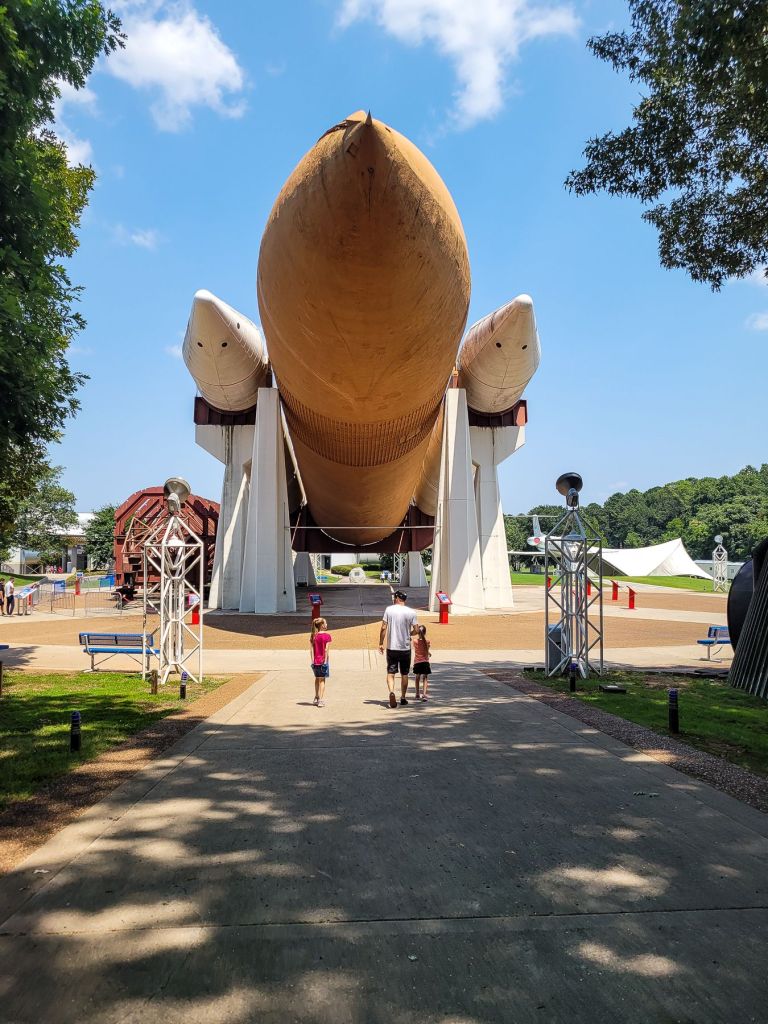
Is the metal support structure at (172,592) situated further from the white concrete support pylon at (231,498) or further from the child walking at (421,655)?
the white concrete support pylon at (231,498)

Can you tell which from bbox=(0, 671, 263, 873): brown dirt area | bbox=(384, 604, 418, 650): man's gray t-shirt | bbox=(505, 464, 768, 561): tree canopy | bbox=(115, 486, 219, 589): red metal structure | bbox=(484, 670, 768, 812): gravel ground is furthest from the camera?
bbox=(505, 464, 768, 561): tree canopy

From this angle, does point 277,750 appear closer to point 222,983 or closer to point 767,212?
point 222,983

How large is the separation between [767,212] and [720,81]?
7.40ft

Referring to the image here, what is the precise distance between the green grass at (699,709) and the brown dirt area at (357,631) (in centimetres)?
441

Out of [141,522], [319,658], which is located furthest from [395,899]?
[141,522]

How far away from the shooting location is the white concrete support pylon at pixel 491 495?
23.6m

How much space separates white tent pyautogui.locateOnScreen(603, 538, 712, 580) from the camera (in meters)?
58.7

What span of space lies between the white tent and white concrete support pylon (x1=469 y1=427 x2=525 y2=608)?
3760 cm

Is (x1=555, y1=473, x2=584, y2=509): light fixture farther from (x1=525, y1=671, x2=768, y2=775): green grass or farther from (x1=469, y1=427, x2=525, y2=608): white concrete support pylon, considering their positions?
(x1=469, y1=427, x2=525, y2=608): white concrete support pylon

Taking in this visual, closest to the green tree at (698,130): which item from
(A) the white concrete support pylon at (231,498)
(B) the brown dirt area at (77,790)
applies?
(B) the brown dirt area at (77,790)

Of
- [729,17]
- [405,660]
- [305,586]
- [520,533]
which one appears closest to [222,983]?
[405,660]

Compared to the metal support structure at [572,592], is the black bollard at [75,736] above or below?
below

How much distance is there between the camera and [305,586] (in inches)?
1521

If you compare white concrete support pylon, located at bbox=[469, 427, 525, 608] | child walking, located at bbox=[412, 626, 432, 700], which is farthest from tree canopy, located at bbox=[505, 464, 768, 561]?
child walking, located at bbox=[412, 626, 432, 700]
